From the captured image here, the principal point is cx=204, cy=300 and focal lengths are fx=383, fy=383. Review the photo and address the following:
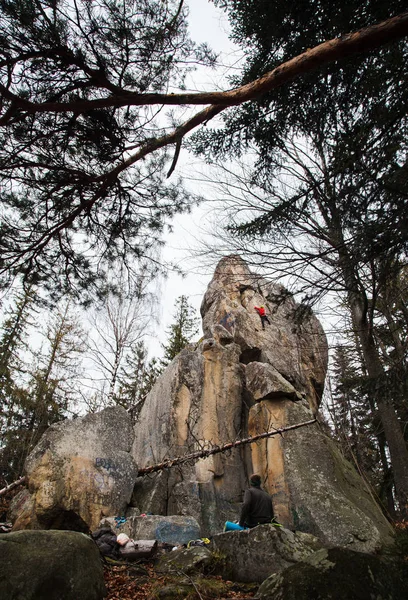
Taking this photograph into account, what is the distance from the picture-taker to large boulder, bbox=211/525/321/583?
159 inches

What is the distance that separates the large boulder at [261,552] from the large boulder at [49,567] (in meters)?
1.73

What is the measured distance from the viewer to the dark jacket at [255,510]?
241 inches

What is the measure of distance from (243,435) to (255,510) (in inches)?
232

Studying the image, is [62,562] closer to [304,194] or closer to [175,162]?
[175,162]

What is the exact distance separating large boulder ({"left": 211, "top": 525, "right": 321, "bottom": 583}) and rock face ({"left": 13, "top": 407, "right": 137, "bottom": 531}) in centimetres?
402

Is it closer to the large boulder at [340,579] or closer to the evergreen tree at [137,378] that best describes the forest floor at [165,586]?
the large boulder at [340,579]

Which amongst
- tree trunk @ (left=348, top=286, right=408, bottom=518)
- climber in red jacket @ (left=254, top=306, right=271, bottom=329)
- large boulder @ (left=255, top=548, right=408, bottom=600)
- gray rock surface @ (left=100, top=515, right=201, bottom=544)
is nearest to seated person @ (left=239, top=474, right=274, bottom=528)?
gray rock surface @ (left=100, top=515, right=201, bottom=544)

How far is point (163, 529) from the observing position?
19.9ft

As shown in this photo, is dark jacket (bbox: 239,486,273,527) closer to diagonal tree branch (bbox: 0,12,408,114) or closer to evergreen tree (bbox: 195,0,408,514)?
evergreen tree (bbox: 195,0,408,514)

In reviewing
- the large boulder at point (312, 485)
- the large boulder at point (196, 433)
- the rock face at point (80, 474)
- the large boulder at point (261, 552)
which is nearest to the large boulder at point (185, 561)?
the large boulder at point (261, 552)

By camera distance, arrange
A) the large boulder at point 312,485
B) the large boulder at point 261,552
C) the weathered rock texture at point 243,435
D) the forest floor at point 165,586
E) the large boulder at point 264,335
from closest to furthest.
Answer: the forest floor at point 165,586, the large boulder at point 261,552, the large boulder at point 312,485, the weathered rock texture at point 243,435, the large boulder at point 264,335

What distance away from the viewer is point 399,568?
252cm

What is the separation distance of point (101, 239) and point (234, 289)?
11.1 meters

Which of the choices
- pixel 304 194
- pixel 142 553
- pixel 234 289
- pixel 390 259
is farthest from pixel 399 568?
pixel 234 289
